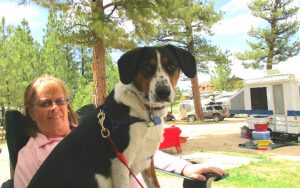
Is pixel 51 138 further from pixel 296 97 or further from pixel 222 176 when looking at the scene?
pixel 296 97

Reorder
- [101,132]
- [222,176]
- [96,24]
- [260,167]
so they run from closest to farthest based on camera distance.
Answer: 1. [101,132]
2. [222,176]
3. [260,167]
4. [96,24]

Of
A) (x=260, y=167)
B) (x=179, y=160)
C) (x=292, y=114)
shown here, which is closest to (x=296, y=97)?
(x=292, y=114)

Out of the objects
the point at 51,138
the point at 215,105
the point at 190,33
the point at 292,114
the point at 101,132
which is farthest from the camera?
the point at 215,105

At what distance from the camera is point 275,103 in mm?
13648

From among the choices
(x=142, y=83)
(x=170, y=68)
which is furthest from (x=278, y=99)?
(x=142, y=83)

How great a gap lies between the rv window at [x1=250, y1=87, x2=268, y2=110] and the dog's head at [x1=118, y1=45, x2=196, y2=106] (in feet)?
41.5

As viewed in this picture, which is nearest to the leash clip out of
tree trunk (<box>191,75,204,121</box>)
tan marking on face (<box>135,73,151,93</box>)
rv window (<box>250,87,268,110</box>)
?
tan marking on face (<box>135,73,151,93</box>)

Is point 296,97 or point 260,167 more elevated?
point 296,97

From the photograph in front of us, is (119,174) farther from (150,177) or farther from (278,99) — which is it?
Answer: (278,99)

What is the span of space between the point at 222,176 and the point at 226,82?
42580mm

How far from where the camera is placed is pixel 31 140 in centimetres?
244

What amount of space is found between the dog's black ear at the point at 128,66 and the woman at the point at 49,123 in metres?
0.73

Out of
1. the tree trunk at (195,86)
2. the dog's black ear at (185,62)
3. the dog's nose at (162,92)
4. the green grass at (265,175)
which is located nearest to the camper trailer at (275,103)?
the green grass at (265,175)

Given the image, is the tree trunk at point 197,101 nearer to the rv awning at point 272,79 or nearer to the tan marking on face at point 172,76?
the rv awning at point 272,79
